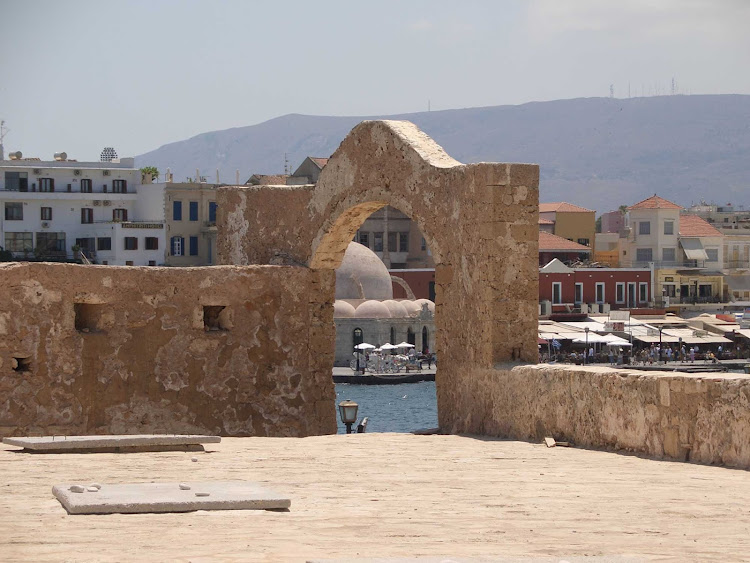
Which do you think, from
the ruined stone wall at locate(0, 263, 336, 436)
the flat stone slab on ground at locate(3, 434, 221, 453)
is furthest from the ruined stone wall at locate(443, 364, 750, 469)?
the ruined stone wall at locate(0, 263, 336, 436)

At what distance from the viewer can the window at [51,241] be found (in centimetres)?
6450

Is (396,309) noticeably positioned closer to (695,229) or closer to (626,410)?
(695,229)

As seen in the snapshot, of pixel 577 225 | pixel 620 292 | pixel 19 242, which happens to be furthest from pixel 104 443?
pixel 577 225

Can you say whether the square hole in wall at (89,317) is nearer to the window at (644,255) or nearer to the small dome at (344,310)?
the small dome at (344,310)

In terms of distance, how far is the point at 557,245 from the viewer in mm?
81188

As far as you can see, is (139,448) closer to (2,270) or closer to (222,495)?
(222,495)

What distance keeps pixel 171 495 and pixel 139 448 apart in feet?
8.79

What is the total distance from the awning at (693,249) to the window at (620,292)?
8.50 metres

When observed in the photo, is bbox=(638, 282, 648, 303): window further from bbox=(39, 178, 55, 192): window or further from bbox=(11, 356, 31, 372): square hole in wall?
bbox=(11, 356, 31, 372): square hole in wall

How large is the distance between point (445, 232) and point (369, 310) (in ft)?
157

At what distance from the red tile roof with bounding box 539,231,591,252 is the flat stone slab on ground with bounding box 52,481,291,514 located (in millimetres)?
73110

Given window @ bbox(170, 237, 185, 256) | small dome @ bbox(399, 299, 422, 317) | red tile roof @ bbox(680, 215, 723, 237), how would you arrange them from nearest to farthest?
small dome @ bbox(399, 299, 422, 317) < window @ bbox(170, 237, 185, 256) < red tile roof @ bbox(680, 215, 723, 237)

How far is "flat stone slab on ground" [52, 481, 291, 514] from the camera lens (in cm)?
584

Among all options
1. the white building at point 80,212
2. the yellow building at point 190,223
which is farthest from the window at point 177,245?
the white building at point 80,212
